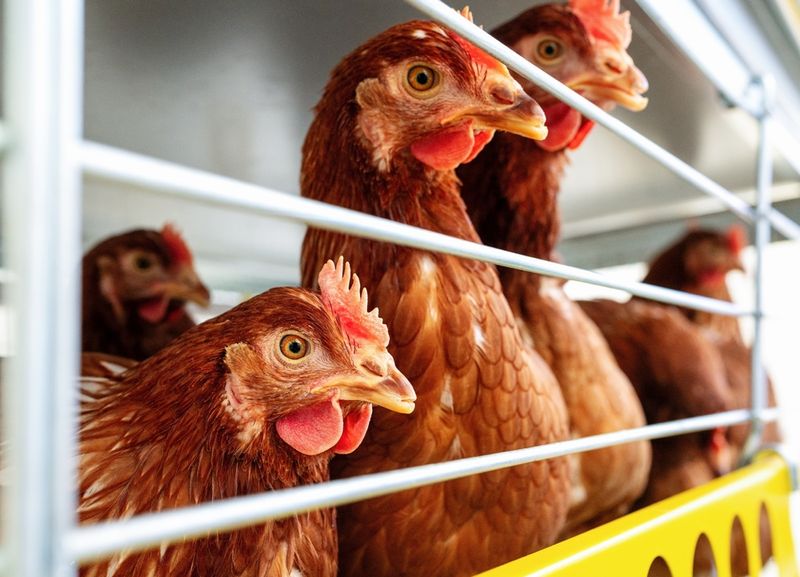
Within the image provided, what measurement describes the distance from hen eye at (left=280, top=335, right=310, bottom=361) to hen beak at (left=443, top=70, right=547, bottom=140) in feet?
0.74

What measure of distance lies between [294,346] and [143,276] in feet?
2.09

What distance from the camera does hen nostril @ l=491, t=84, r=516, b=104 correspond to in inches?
23.5

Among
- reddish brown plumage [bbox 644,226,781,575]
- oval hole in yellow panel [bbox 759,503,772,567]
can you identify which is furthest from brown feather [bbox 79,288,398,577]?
reddish brown plumage [bbox 644,226,781,575]

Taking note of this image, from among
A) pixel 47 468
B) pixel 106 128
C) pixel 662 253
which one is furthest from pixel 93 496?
pixel 662 253

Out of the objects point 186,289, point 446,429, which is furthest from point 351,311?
point 186,289

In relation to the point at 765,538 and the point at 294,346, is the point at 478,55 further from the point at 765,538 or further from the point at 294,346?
the point at 765,538

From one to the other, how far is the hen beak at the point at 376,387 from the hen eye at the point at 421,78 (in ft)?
0.80

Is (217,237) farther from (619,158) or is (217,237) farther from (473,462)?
(473,462)

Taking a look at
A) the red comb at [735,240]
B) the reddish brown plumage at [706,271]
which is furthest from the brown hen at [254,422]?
the red comb at [735,240]

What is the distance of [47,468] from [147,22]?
72 cm

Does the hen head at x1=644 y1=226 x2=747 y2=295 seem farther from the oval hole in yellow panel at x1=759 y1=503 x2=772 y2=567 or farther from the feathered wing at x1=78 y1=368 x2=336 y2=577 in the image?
the feathered wing at x1=78 y1=368 x2=336 y2=577

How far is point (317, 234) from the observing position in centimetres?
69

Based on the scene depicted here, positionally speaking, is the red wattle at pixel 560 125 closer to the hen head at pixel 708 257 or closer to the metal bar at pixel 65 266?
the metal bar at pixel 65 266

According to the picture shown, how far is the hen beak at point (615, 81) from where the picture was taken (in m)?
0.79
